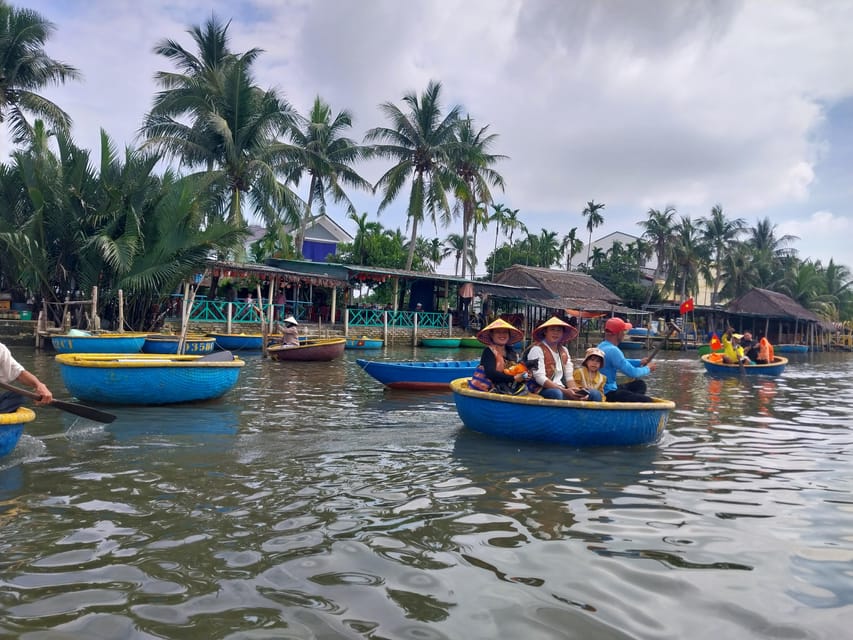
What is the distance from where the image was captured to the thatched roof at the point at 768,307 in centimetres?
4009

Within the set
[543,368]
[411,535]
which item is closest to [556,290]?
[543,368]

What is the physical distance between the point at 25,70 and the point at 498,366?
22.7 metres

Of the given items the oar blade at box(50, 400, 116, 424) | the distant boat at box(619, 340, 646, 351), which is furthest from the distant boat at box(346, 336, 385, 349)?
the oar blade at box(50, 400, 116, 424)

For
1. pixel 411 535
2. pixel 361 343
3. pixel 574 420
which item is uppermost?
pixel 361 343

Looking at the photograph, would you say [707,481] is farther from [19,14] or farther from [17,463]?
[19,14]

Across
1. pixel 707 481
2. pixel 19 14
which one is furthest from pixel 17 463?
pixel 19 14

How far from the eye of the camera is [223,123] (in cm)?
2131

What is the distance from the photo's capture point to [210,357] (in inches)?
376

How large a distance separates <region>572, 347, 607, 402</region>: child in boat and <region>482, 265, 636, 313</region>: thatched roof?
22294mm

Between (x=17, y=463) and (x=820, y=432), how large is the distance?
30.6 ft

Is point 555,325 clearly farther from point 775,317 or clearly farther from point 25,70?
point 775,317

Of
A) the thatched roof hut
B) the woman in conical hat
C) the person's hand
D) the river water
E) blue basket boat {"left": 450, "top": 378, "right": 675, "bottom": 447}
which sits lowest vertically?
the river water

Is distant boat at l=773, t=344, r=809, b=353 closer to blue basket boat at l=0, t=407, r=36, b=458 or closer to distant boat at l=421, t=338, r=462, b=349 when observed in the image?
distant boat at l=421, t=338, r=462, b=349

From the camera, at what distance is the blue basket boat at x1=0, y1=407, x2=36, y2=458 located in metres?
4.99
